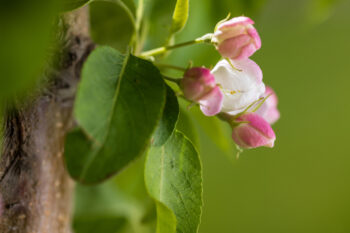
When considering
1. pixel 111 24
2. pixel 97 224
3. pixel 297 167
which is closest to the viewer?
pixel 111 24

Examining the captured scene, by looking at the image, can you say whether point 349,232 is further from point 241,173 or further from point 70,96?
point 70,96

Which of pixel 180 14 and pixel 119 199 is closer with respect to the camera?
pixel 180 14

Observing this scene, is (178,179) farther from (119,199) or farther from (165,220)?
(119,199)

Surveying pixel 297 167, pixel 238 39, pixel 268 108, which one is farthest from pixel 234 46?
pixel 297 167

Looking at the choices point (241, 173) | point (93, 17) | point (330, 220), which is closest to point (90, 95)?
point (93, 17)

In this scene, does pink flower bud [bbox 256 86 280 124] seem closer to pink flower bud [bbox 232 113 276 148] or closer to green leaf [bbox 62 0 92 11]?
pink flower bud [bbox 232 113 276 148]

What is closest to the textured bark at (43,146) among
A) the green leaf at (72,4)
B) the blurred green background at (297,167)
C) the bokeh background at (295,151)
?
the green leaf at (72,4)

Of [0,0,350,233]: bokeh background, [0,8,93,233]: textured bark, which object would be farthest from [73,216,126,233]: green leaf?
[0,0,350,233]: bokeh background
